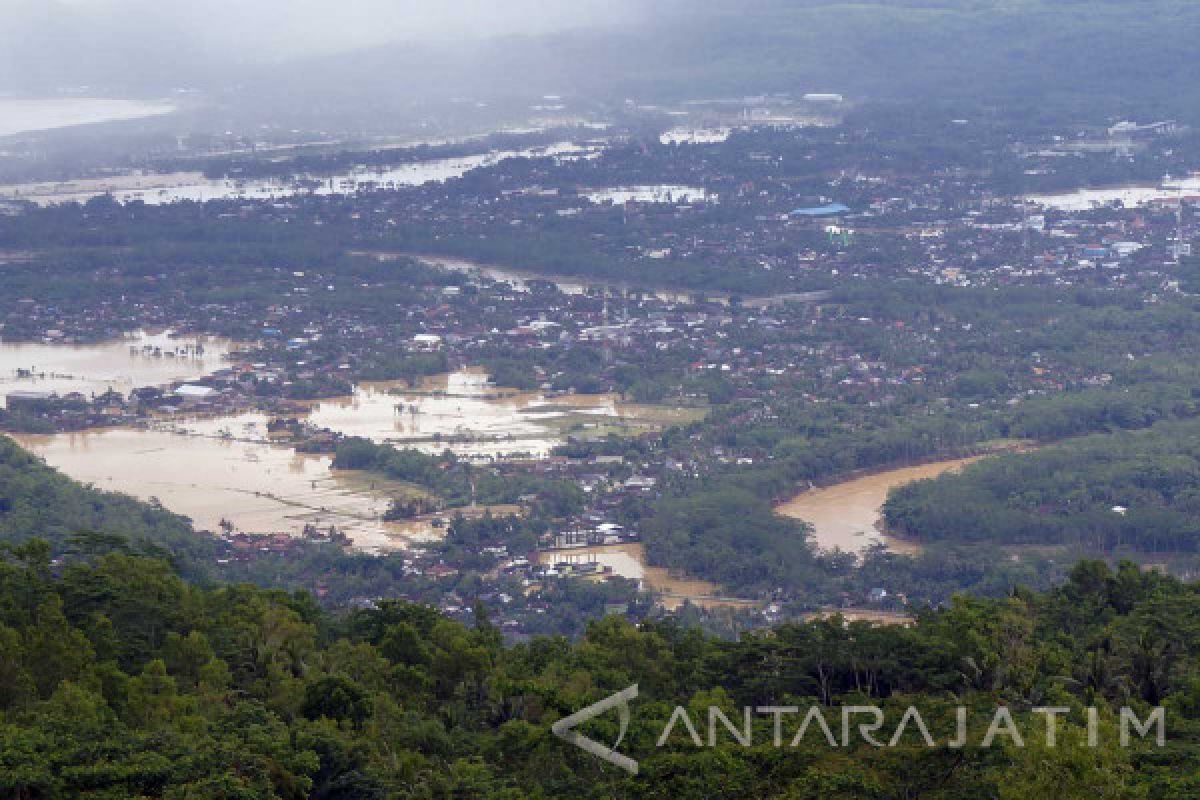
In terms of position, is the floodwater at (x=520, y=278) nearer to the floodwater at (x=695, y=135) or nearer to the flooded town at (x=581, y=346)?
the flooded town at (x=581, y=346)

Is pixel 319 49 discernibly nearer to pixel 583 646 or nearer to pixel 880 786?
pixel 583 646

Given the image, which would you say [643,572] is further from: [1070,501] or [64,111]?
[64,111]

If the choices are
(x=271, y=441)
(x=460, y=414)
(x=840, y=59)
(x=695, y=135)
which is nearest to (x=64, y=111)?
(x=695, y=135)

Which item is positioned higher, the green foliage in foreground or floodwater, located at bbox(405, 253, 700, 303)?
the green foliage in foreground

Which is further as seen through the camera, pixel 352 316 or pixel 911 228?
pixel 911 228

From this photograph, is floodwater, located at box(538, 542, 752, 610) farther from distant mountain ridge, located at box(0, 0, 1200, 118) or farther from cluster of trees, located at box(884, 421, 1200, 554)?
distant mountain ridge, located at box(0, 0, 1200, 118)

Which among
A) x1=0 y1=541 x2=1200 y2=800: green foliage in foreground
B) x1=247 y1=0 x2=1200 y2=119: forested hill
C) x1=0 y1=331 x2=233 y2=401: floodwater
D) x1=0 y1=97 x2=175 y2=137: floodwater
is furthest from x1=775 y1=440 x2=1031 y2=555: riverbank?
x1=0 y1=97 x2=175 y2=137: floodwater

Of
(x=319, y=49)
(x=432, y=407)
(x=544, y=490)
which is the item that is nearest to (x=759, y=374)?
(x=432, y=407)

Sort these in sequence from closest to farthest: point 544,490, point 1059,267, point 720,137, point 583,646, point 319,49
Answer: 1. point 583,646
2. point 544,490
3. point 1059,267
4. point 720,137
5. point 319,49
